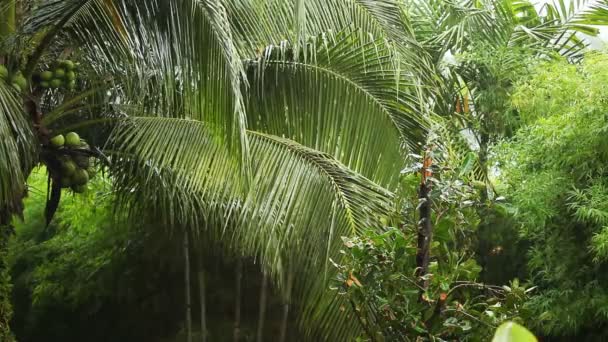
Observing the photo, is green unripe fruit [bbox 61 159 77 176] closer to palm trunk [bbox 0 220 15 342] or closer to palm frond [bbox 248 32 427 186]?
palm trunk [bbox 0 220 15 342]

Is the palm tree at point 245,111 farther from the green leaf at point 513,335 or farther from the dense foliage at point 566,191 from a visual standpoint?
the green leaf at point 513,335

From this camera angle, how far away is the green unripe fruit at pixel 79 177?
4.37 meters

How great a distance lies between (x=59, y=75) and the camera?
4.23 m

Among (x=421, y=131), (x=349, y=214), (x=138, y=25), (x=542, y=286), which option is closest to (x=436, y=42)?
(x=421, y=131)

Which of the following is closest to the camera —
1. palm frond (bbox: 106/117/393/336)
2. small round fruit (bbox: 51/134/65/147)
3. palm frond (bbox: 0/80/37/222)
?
palm frond (bbox: 0/80/37/222)

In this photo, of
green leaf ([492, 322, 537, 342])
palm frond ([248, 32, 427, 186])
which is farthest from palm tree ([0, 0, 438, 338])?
green leaf ([492, 322, 537, 342])

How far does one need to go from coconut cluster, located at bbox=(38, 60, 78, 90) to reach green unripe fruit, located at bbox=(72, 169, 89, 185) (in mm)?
477

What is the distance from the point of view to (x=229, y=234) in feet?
18.2

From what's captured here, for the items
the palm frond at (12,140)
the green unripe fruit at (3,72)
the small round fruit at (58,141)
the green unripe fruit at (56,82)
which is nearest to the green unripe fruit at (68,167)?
the small round fruit at (58,141)

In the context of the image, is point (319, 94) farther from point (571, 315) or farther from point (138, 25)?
point (571, 315)

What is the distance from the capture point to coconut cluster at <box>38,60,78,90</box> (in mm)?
4223

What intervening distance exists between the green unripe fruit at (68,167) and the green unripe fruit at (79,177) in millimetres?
26

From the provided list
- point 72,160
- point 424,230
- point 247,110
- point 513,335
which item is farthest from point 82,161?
point 513,335

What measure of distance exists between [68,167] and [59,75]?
19.2 inches
